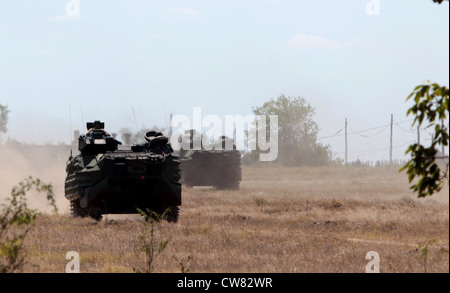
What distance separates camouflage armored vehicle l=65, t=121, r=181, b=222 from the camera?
22375mm

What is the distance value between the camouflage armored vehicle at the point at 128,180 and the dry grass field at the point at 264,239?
576mm

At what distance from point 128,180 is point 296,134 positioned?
92835mm

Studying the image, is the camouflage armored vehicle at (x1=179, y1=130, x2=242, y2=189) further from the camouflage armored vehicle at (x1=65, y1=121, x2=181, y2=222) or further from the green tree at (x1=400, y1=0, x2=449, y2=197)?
the green tree at (x1=400, y1=0, x2=449, y2=197)

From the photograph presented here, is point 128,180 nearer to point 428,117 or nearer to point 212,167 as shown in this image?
point 428,117

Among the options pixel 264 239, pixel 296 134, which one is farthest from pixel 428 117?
pixel 296 134

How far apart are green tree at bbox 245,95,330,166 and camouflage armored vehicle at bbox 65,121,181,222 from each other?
85.3 meters

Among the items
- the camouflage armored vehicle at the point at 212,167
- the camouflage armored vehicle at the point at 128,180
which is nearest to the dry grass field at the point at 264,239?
the camouflage armored vehicle at the point at 128,180

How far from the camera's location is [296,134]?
376 feet

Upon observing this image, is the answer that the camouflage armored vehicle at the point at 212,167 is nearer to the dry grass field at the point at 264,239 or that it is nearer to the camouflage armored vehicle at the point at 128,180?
the dry grass field at the point at 264,239

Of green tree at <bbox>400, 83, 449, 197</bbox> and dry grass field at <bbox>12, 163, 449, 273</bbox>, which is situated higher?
green tree at <bbox>400, 83, 449, 197</bbox>

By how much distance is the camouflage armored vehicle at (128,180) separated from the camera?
73.4 feet

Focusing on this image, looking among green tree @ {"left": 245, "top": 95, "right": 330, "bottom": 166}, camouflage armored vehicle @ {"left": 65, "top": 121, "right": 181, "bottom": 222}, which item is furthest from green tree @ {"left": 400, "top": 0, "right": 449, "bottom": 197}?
green tree @ {"left": 245, "top": 95, "right": 330, "bottom": 166}
